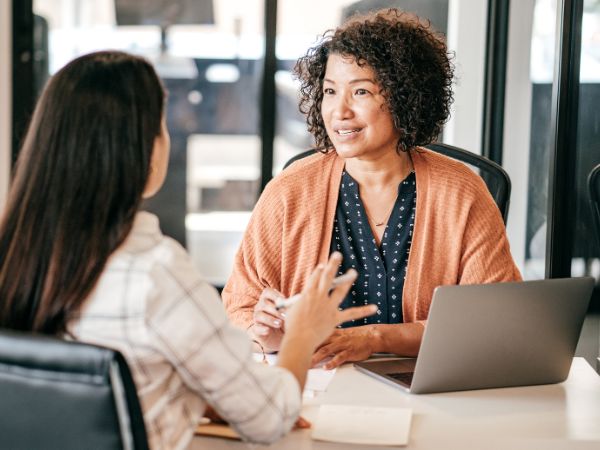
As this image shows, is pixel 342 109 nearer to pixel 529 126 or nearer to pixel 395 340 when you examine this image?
pixel 395 340

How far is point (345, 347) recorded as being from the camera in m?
1.69

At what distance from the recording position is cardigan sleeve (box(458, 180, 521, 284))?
188 cm

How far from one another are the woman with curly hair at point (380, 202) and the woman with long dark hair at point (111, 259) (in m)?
0.71

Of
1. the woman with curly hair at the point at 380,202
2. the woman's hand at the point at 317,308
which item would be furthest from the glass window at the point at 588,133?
the woman's hand at the point at 317,308

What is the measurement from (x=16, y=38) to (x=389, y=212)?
2.98 m

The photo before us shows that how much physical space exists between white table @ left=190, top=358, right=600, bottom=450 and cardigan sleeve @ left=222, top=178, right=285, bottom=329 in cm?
34

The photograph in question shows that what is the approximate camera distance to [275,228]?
1.97 meters

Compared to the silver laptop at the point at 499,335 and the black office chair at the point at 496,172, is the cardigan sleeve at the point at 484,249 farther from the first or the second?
the silver laptop at the point at 499,335

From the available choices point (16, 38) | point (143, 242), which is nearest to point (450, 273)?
point (143, 242)

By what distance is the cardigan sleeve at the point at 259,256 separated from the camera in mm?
1899

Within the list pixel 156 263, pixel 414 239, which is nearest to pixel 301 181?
pixel 414 239

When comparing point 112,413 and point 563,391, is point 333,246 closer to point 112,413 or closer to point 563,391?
point 563,391

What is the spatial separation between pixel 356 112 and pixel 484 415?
0.84 meters

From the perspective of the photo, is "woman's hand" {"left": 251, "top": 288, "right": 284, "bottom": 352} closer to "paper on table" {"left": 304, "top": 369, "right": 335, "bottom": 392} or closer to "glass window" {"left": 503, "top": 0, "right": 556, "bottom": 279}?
"paper on table" {"left": 304, "top": 369, "right": 335, "bottom": 392}
